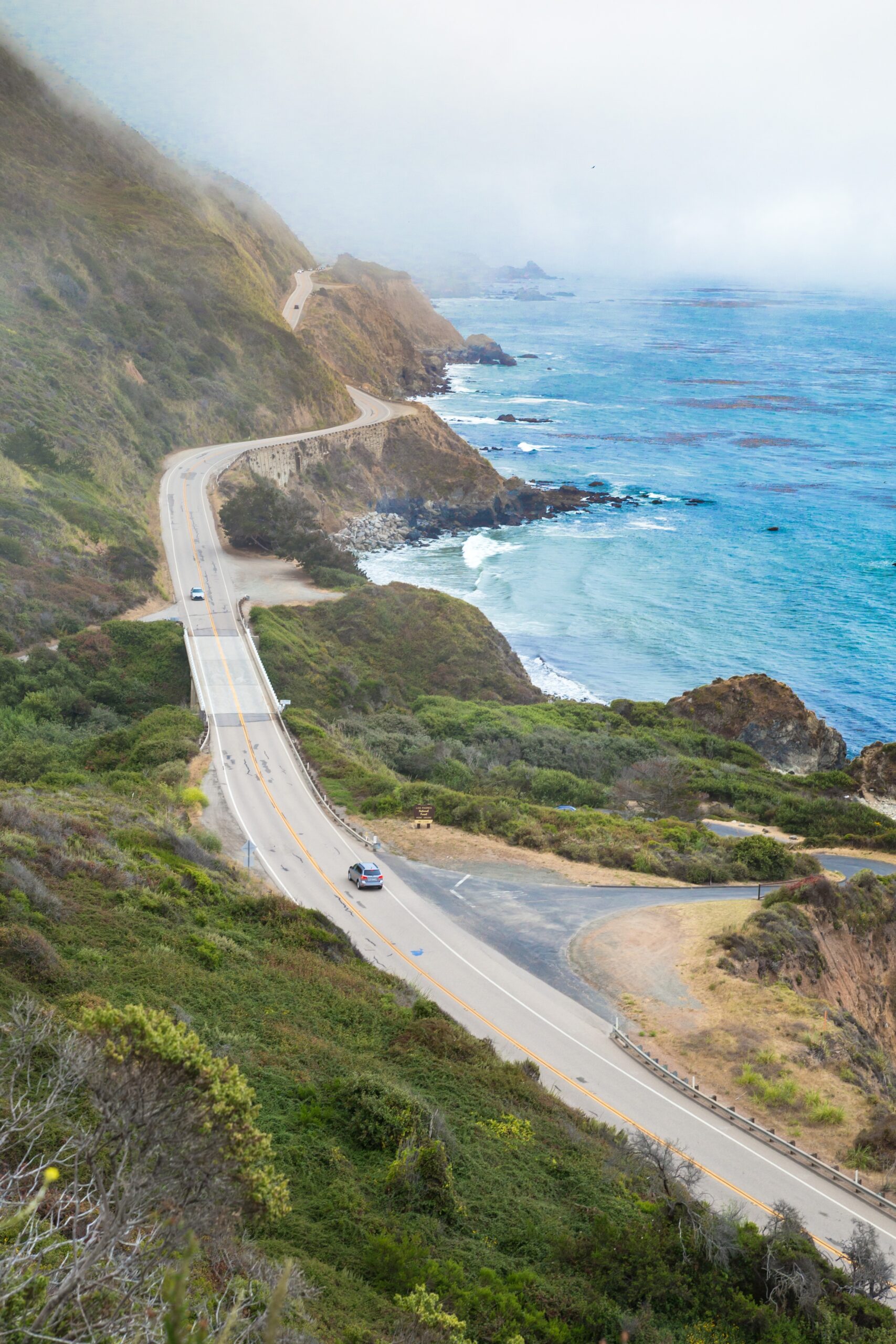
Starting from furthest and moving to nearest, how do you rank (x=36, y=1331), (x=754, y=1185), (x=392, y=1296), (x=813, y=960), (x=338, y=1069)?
(x=813, y=960)
(x=754, y=1185)
(x=338, y=1069)
(x=392, y=1296)
(x=36, y=1331)

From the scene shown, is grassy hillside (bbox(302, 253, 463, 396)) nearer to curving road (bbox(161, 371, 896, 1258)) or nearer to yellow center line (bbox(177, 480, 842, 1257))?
curving road (bbox(161, 371, 896, 1258))

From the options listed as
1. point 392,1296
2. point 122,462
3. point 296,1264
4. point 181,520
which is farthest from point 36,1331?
point 122,462

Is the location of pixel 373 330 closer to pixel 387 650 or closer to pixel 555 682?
pixel 555 682

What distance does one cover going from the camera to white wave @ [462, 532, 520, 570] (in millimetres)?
73375

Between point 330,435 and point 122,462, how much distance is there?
73.3 ft

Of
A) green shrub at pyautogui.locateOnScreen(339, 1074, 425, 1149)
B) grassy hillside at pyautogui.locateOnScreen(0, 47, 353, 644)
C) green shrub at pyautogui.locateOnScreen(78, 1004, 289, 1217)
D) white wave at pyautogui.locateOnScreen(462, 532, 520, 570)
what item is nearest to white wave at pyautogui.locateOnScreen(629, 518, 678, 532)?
white wave at pyautogui.locateOnScreen(462, 532, 520, 570)

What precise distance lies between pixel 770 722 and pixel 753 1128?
30.2 metres

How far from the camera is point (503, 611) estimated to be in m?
63.6

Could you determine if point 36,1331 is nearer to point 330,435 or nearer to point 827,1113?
point 827,1113

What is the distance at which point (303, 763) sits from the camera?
31.2 meters

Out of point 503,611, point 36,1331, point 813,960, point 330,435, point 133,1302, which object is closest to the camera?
point 36,1331

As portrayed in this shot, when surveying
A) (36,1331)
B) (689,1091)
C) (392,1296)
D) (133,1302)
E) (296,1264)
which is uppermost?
(36,1331)

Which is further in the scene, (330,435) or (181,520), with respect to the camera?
(330,435)

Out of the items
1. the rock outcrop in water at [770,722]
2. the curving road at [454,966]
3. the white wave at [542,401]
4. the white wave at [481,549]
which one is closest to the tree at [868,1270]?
the curving road at [454,966]
